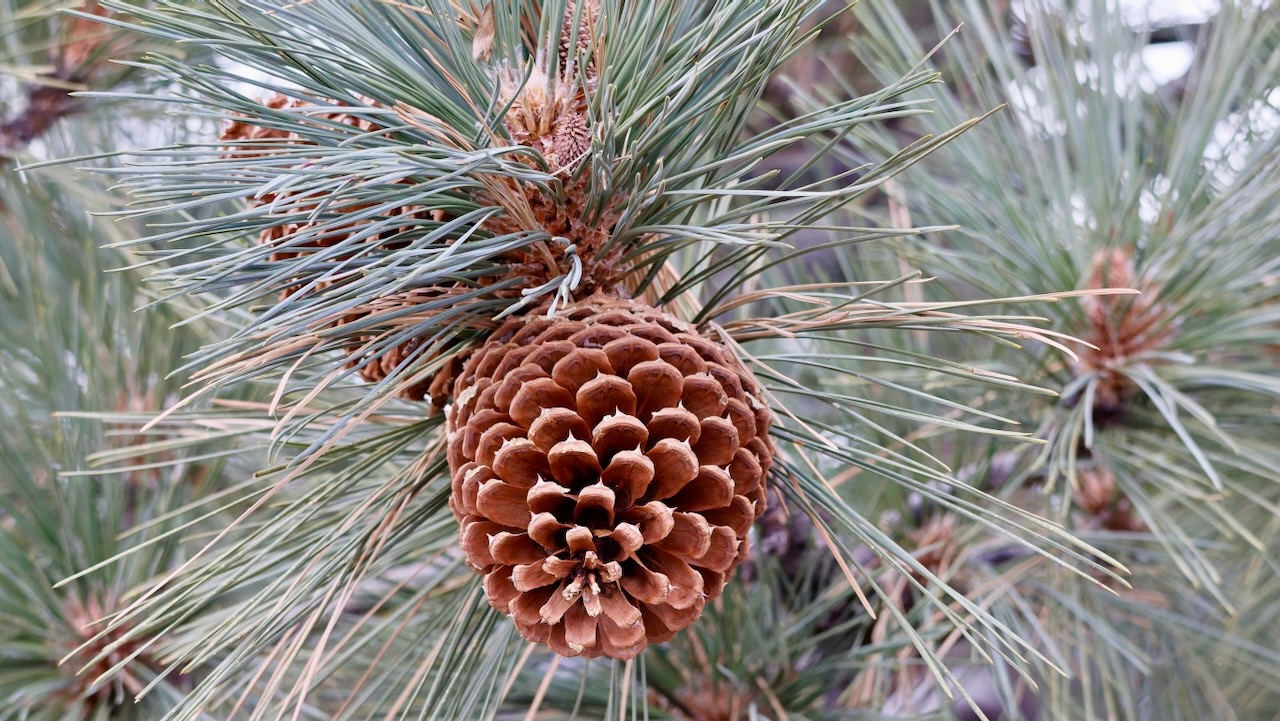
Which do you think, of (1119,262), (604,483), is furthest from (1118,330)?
(604,483)

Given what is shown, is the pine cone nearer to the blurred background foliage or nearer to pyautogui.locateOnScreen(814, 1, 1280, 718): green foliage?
the blurred background foliage

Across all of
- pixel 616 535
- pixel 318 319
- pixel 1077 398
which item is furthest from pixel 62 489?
pixel 1077 398

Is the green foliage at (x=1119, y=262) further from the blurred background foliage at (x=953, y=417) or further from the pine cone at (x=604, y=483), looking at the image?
the pine cone at (x=604, y=483)

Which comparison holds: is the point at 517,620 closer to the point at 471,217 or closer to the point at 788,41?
the point at 471,217

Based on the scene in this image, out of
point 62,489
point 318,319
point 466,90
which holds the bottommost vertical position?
point 62,489

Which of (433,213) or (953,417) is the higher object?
(433,213)

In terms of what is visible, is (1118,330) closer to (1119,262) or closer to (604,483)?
(1119,262)
